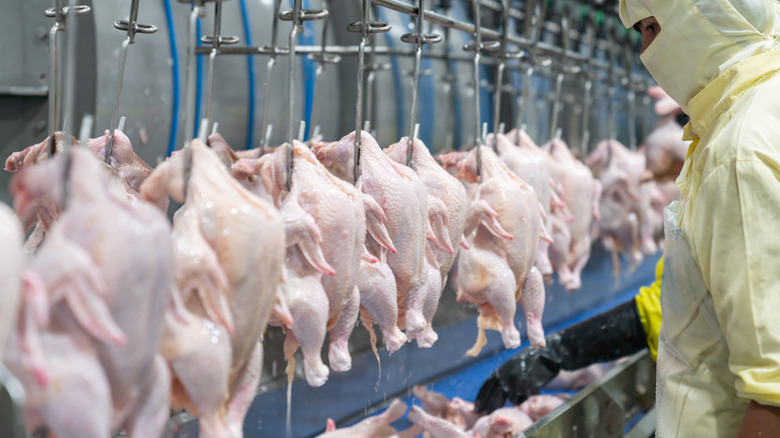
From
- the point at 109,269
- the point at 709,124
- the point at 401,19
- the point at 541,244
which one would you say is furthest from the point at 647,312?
the point at 109,269

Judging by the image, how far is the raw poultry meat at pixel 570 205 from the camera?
3131mm

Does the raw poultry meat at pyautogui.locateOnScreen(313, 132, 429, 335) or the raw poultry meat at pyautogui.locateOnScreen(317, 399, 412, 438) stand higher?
the raw poultry meat at pyautogui.locateOnScreen(313, 132, 429, 335)

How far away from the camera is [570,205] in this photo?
126 inches

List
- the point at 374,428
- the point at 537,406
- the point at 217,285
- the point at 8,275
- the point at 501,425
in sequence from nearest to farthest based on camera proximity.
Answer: the point at 8,275 < the point at 217,285 < the point at 374,428 < the point at 501,425 < the point at 537,406

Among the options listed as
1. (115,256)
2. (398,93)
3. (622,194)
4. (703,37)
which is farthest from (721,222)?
(398,93)

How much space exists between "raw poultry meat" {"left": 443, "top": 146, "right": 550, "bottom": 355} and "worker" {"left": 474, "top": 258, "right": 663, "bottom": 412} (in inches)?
28.6

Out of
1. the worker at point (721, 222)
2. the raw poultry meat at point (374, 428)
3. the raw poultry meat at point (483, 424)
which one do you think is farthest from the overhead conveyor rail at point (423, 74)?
the worker at point (721, 222)

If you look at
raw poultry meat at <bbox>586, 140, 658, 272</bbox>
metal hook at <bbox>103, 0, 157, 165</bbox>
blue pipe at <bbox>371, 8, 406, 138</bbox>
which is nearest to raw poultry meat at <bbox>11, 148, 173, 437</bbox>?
metal hook at <bbox>103, 0, 157, 165</bbox>

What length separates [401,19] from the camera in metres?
4.14

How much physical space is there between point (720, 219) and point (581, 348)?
1.50 metres

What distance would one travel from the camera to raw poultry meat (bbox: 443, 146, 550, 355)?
7.39 feet

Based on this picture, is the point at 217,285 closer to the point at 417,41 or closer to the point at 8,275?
the point at 8,275

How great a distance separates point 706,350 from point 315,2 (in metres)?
2.37

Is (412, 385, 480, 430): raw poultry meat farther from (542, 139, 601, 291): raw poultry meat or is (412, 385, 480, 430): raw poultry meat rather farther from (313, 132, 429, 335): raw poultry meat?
(313, 132, 429, 335): raw poultry meat
